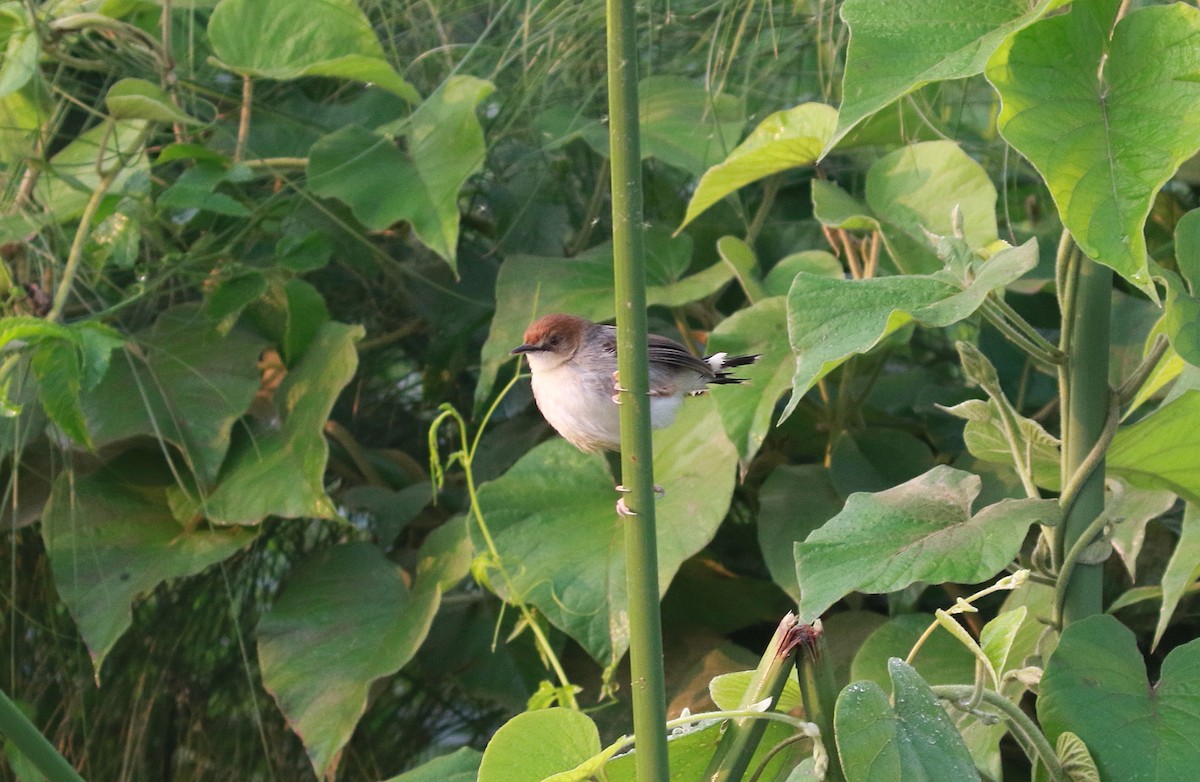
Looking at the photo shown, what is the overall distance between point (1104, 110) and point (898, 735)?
379 millimetres

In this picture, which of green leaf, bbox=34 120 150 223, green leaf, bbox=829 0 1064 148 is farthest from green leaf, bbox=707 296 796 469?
green leaf, bbox=34 120 150 223

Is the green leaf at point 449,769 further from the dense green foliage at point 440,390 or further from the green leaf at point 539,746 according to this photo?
the green leaf at point 539,746

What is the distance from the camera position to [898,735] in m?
0.68

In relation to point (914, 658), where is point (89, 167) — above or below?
above

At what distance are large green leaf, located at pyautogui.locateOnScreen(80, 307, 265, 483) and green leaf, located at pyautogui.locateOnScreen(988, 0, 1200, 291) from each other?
100 centimetres

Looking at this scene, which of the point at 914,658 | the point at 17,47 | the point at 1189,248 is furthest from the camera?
the point at 17,47

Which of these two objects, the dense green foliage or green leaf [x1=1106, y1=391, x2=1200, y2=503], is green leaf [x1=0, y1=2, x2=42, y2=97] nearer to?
the dense green foliage

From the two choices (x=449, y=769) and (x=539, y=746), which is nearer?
(x=539, y=746)

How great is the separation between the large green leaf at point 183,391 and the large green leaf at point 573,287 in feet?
0.96

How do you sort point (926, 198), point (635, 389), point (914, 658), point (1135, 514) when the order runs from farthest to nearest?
point (926, 198), point (914, 658), point (1135, 514), point (635, 389)

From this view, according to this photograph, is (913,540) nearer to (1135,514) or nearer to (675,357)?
(1135,514)

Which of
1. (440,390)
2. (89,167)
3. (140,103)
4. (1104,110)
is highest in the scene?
(1104,110)

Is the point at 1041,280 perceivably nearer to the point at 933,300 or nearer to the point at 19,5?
the point at 933,300

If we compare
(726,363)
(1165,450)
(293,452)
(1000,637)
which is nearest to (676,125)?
(726,363)
